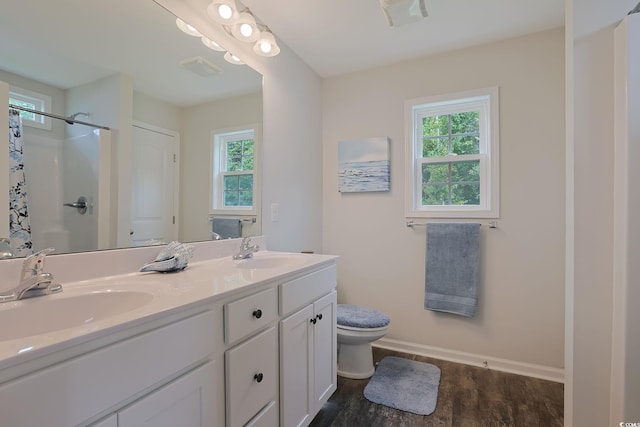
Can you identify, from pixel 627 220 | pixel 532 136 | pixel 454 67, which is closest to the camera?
pixel 627 220

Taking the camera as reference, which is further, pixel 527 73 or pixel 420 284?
pixel 420 284

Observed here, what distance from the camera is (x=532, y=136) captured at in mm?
2059

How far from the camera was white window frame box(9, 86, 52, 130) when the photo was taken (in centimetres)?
94

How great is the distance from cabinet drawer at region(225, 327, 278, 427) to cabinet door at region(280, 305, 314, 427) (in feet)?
0.20

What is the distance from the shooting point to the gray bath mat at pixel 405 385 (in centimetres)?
173

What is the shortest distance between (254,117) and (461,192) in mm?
1627

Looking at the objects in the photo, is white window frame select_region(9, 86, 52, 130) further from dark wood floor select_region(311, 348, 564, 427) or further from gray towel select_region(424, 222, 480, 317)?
gray towel select_region(424, 222, 480, 317)

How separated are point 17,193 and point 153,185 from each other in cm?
48

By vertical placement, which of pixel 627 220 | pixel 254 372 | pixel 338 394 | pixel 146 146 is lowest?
pixel 338 394

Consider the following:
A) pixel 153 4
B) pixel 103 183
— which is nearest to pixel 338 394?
pixel 103 183

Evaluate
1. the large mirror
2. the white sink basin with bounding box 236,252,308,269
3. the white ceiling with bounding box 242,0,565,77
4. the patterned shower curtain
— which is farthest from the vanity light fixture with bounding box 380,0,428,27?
the patterned shower curtain

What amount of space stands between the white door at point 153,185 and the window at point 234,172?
0.24 meters

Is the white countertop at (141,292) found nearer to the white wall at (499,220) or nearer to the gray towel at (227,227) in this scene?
the gray towel at (227,227)

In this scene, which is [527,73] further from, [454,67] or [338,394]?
[338,394]
